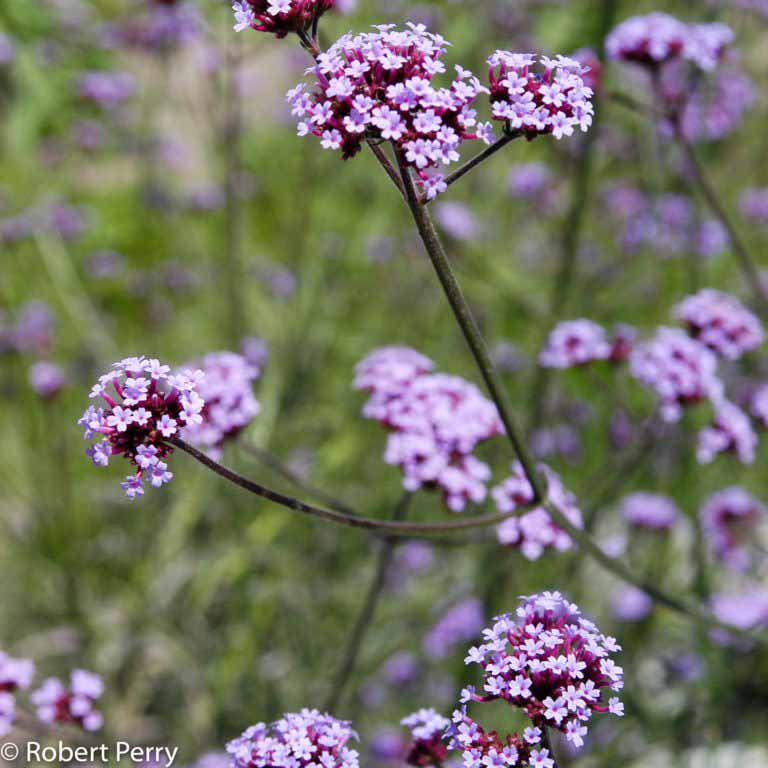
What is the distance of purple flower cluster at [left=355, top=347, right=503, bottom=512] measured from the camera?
5.16 ft

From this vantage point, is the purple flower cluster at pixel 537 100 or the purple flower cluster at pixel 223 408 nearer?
the purple flower cluster at pixel 537 100

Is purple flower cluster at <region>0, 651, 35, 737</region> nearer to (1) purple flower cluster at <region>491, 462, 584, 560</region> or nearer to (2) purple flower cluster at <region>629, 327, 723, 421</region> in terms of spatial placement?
(1) purple flower cluster at <region>491, 462, 584, 560</region>

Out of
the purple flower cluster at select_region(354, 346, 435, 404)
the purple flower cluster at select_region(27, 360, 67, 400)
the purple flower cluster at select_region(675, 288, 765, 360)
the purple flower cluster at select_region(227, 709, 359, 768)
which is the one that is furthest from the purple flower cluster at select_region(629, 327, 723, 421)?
the purple flower cluster at select_region(27, 360, 67, 400)

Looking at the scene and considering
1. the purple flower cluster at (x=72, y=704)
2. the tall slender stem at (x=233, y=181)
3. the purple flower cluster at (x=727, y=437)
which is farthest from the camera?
the tall slender stem at (x=233, y=181)

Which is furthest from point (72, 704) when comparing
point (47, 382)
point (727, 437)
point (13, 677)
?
point (727, 437)

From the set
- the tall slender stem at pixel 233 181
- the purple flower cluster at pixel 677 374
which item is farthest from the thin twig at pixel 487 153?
the tall slender stem at pixel 233 181

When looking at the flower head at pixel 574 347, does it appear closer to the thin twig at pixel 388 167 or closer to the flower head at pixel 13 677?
the thin twig at pixel 388 167

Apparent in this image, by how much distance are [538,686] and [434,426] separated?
A: 26.0 inches

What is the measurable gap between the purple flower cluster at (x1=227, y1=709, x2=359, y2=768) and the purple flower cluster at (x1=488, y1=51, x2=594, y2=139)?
2.26 feet

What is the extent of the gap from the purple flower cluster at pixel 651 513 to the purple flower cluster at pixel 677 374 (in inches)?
25.4

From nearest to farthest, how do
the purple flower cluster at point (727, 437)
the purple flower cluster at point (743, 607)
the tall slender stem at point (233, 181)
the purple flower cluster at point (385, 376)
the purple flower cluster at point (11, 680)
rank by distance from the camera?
the purple flower cluster at point (11, 680)
the purple flower cluster at point (385, 376)
the purple flower cluster at point (727, 437)
the tall slender stem at point (233, 181)
the purple flower cluster at point (743, 607)

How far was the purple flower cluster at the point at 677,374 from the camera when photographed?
5.62ft

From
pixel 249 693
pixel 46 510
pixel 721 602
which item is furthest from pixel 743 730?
pixel 46 510

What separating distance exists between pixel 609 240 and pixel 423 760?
118 inches
